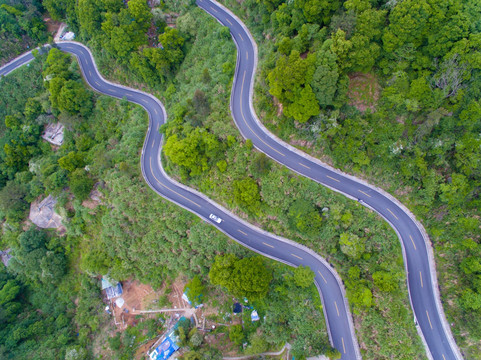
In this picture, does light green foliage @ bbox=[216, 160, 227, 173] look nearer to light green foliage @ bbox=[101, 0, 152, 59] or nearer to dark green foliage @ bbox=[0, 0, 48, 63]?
light green foliage @ bbox=[101, 0, 152, 59]

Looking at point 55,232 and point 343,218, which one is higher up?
point 343,218

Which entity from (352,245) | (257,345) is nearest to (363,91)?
(352,245)

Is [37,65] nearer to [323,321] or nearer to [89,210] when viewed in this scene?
[89,210]

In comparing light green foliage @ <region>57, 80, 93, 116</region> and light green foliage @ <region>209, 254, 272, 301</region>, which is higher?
light green foliage @ <region>209, 254, 272, 301</region>

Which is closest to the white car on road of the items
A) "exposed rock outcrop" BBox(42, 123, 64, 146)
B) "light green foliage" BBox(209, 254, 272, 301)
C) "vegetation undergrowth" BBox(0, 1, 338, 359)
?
"vegetation undergrowth" BBox(0, 1, 338, 359)

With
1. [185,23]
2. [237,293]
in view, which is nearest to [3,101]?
[185,23]

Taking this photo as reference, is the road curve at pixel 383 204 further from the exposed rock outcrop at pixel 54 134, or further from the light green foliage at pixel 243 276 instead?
the exposed rock outcrop at pixel 54 134
